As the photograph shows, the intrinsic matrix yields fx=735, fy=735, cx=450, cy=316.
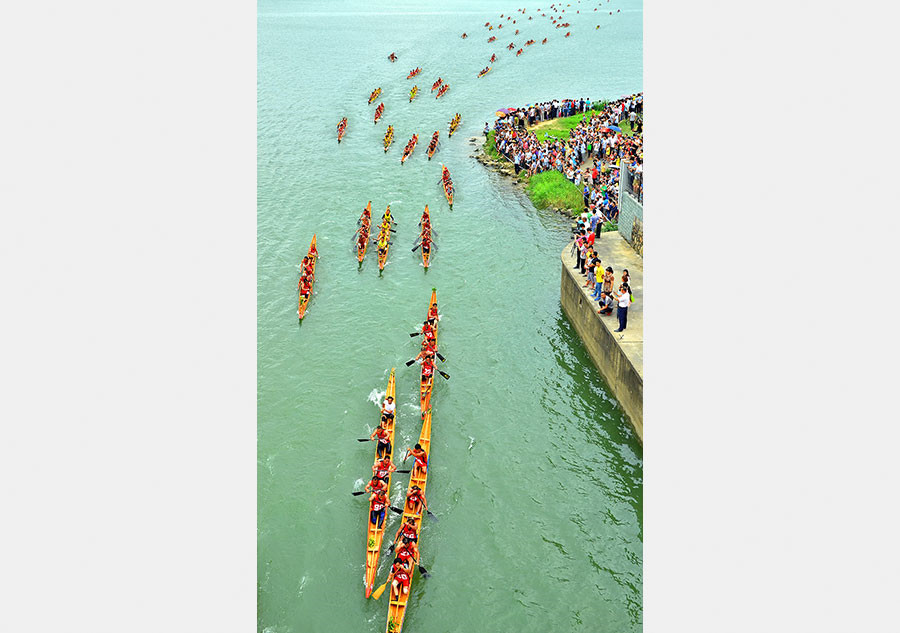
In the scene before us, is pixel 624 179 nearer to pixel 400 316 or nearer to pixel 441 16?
pixel 400 316

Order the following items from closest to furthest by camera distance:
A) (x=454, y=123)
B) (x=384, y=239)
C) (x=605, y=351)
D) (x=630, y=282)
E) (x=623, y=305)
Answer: (x=623, y=305), (x=605, y=351), (x=630, y=282), (x=384, y=239), (x=454, y=123)

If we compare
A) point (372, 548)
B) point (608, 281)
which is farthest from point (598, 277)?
point (372, 548)

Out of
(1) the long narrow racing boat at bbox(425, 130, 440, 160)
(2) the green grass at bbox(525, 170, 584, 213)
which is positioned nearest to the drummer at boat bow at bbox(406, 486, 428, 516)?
(2) the green grass at bbox(525, 170, 584, 213)

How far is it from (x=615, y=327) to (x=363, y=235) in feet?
47.5

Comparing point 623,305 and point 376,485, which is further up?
point 623,305

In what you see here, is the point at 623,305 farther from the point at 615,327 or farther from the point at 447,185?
the point at 447,185

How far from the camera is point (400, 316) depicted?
2697 centimetres

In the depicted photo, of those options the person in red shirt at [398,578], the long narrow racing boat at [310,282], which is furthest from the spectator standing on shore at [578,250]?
the person in red shirt at [398,578]

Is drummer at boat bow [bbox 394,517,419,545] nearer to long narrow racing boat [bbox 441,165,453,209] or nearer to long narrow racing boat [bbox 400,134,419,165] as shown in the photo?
long narrow racing boat [bbox 441,165,453,209]

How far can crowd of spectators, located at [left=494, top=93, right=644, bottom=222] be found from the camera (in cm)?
3155

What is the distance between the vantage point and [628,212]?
2578cm

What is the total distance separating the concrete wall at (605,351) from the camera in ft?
64.1

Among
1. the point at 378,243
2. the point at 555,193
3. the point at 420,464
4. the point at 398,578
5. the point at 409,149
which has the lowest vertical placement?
the point at 398,578

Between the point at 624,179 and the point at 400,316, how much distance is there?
9507mm
